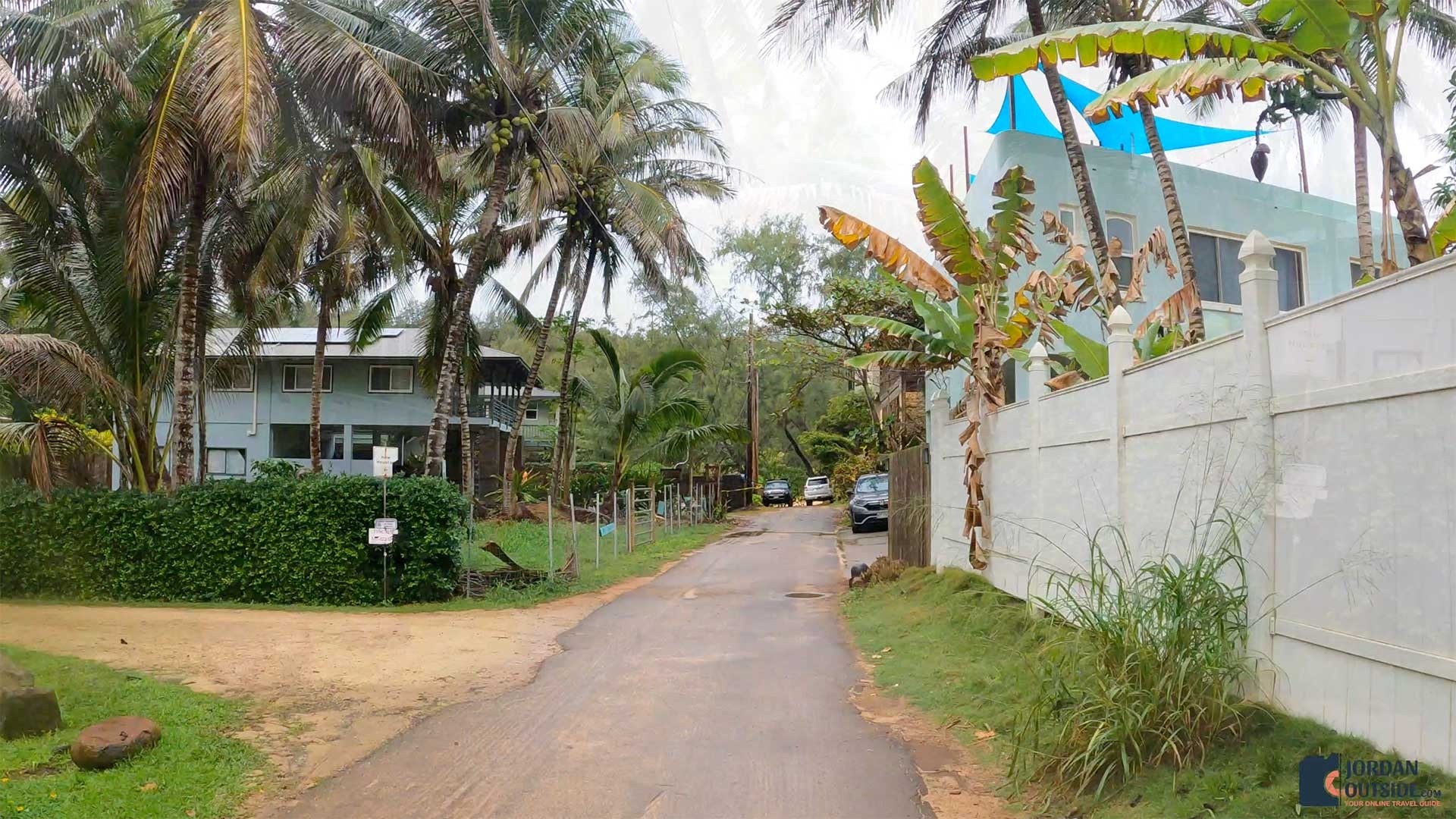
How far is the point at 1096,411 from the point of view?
318 inches

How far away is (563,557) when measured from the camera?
20.1 metres

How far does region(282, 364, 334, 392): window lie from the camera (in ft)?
112

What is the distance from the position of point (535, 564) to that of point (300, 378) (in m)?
19.8

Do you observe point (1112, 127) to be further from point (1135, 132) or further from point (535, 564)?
point (535, 564)

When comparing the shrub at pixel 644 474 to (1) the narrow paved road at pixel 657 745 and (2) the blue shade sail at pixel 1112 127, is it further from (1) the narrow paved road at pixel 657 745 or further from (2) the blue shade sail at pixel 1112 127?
(1) the narrow paved road at pixel 657 745

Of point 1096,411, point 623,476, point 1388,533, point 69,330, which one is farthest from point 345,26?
point 623,476

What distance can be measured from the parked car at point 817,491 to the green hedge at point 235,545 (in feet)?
115

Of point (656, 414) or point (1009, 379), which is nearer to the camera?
point (1009, 379)

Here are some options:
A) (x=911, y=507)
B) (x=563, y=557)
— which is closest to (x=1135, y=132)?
(x=911, y=507)

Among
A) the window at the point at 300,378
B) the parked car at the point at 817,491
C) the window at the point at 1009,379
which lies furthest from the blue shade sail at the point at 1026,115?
the parked car at the point at 817,491

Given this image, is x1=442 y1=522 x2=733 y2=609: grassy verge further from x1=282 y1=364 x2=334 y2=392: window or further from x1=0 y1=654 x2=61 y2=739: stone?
x1=282 y1=364 x2=334 y2=392: window

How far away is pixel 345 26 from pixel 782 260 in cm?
3089

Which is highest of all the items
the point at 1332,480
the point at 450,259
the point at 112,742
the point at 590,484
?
the point at 450,259

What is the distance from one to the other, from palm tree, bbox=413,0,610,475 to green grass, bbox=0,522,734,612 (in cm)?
259
